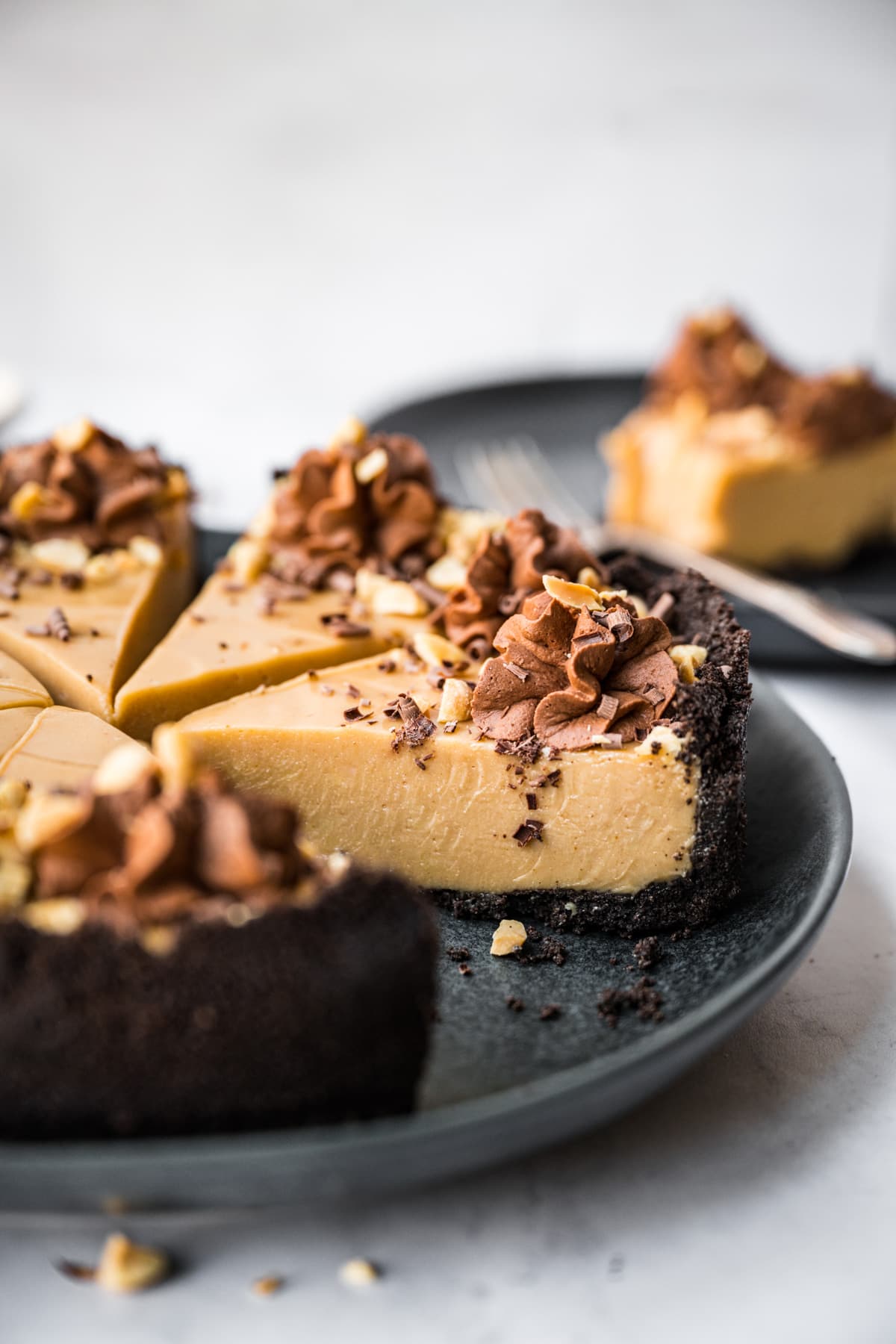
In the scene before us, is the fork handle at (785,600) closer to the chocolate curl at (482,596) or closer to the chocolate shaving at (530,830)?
the chocolate curl at (482,596)

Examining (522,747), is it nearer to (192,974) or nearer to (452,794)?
(452,794)

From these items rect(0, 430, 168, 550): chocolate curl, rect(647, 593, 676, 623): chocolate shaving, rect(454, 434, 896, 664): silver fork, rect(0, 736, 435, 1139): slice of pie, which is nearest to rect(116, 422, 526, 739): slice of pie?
rect(0, 430, 168, 550): chocolate curl

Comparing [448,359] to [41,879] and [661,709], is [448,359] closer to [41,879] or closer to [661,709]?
[661,709]

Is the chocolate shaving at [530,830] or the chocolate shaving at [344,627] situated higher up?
the chocolate shaving at [344,627]

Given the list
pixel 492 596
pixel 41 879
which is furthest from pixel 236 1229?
pixel 492 596

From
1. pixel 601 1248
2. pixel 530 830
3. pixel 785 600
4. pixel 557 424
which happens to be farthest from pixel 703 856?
pixel 557 424

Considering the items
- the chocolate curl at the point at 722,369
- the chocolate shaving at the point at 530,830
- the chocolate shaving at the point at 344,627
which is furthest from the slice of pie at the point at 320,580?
the chocolate curl at the point at 722,369

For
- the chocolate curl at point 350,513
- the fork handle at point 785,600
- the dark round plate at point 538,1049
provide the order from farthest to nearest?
the fork handle at point 785,600, the chocolate curl at point 350,513, the dark round plate at point 538,1049
